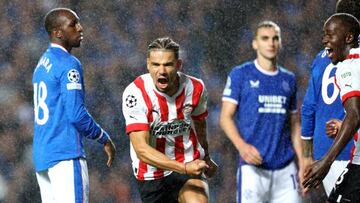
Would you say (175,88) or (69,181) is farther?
(69,181)

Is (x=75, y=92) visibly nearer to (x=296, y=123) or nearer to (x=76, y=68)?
(x=76, y=68)

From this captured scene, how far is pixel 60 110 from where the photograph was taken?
5.48 meters

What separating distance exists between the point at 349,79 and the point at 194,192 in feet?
4.15

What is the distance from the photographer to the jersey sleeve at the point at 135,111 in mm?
5098

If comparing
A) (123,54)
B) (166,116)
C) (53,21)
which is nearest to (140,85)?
(166,116)

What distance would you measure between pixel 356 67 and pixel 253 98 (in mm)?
1971

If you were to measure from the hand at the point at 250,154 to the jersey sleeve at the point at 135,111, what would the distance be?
110 centimetres

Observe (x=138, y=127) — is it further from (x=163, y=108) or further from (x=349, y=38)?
(x=349, y=38)

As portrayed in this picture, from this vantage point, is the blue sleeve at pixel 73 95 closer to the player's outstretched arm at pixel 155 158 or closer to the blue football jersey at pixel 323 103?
the player's outstretched arm at pixel 155 158

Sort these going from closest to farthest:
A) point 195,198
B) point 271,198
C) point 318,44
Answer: point 195,198 → point 271,198 → point 318,44

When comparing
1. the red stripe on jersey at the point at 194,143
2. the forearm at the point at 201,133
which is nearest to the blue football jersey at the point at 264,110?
the forearm at the point at 201,133

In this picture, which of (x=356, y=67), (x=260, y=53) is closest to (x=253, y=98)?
(x=260, y=53)

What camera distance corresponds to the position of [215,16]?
9320mm

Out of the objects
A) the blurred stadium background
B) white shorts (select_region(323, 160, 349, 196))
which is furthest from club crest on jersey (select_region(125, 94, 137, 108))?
the blurred stadium background
